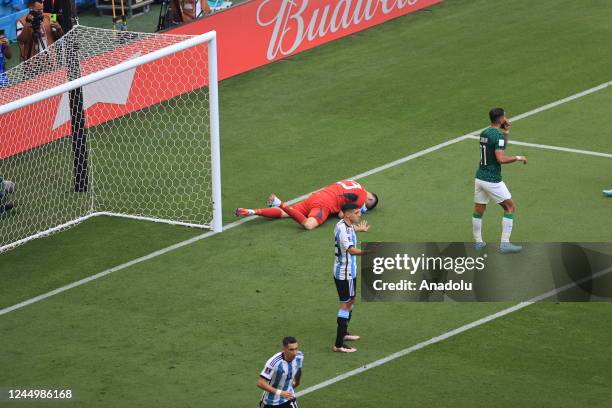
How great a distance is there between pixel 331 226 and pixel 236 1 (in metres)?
12.4

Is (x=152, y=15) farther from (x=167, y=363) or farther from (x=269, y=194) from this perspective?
(x=167, y=363)

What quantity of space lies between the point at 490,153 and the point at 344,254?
12.3 ft

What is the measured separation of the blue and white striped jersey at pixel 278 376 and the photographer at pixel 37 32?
12.6 meters

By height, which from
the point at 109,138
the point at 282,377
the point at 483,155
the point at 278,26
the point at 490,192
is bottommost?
the point at 282,377

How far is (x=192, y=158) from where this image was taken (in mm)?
23625

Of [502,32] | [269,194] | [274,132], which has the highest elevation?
[502,32]

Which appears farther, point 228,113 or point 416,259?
point 228,113

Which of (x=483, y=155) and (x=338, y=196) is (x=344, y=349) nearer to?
(x=483, y=155)

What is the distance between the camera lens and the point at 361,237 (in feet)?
65.7

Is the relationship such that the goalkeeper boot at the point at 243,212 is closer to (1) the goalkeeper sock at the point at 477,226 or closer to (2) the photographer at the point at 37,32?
(1) the goalkeeper sock at the point at 477,226

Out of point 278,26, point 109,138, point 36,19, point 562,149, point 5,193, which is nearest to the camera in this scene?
point 5,193

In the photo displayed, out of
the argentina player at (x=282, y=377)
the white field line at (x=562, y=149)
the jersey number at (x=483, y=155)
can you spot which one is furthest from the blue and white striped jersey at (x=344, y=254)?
the white field line at (x=562, y=149)

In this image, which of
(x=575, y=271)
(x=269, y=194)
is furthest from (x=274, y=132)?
(x=575, y=271)

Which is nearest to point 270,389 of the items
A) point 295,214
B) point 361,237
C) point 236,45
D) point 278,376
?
point 278,376
